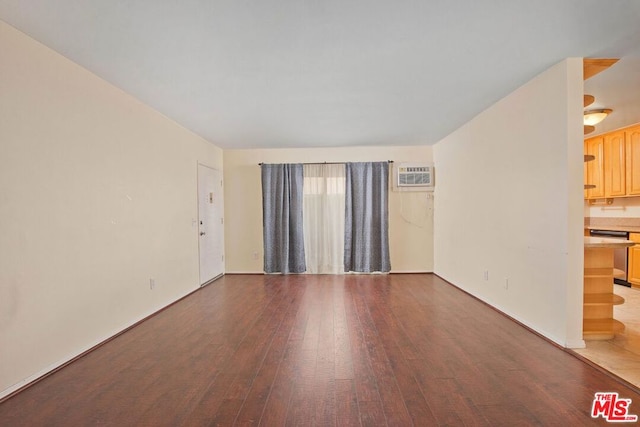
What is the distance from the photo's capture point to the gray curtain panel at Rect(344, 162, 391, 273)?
521 cm

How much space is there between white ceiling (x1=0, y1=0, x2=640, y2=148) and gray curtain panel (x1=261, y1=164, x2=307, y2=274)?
1.84 metres

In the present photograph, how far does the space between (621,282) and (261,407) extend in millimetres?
5592

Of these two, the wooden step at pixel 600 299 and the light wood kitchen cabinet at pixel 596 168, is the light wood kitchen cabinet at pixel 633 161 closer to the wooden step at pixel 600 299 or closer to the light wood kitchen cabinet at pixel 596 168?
the light wood kitchen cabinet at pixel 596 168

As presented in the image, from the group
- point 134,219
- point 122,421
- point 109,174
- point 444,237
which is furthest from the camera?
point 444,237

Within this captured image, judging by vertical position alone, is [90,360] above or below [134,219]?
below

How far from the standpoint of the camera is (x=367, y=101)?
315 cm

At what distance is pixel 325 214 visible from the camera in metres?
5.33

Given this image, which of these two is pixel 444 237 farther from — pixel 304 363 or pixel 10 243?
pixel 10 243

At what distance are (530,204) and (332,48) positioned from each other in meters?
2.25

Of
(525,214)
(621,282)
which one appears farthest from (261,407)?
(621,282)

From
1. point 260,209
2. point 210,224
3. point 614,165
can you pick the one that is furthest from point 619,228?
point 210,224

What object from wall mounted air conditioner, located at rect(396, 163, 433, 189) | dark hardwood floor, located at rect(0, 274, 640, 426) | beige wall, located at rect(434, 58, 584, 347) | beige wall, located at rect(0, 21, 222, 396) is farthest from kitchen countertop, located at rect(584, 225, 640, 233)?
beige wall, located at rect(0, 21, 222, 396)

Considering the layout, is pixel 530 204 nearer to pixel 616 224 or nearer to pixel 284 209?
pixel 616 224

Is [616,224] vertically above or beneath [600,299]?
above
